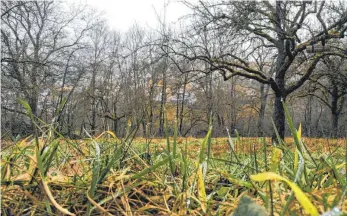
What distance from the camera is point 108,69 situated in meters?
28.1

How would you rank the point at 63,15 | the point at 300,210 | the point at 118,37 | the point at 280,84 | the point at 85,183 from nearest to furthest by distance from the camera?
the point at 300,210 → the point at 85,183 → the point at 280,84 → the point at 63,15 → the point at 118,37

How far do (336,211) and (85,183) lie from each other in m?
0.58

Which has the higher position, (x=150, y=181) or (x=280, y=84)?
(x=280, y=84)

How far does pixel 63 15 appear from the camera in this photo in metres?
19.4

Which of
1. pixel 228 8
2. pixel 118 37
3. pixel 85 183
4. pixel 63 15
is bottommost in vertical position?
pixel 85 183

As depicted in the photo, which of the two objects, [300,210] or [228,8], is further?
[228,8]

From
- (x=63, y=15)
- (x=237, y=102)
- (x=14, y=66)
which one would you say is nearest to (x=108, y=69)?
(x=63, y=15)

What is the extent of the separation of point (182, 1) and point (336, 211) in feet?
36.3

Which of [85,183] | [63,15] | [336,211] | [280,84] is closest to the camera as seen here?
[336,211]

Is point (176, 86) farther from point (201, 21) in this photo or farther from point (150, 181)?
point (150, 181)

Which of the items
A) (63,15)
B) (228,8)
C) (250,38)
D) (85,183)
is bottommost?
(85,183)

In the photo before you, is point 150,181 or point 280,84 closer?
point 150,181

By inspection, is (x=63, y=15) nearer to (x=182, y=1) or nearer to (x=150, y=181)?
(x=182, y=1)

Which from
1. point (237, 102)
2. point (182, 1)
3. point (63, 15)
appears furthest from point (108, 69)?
point (182, 1)
